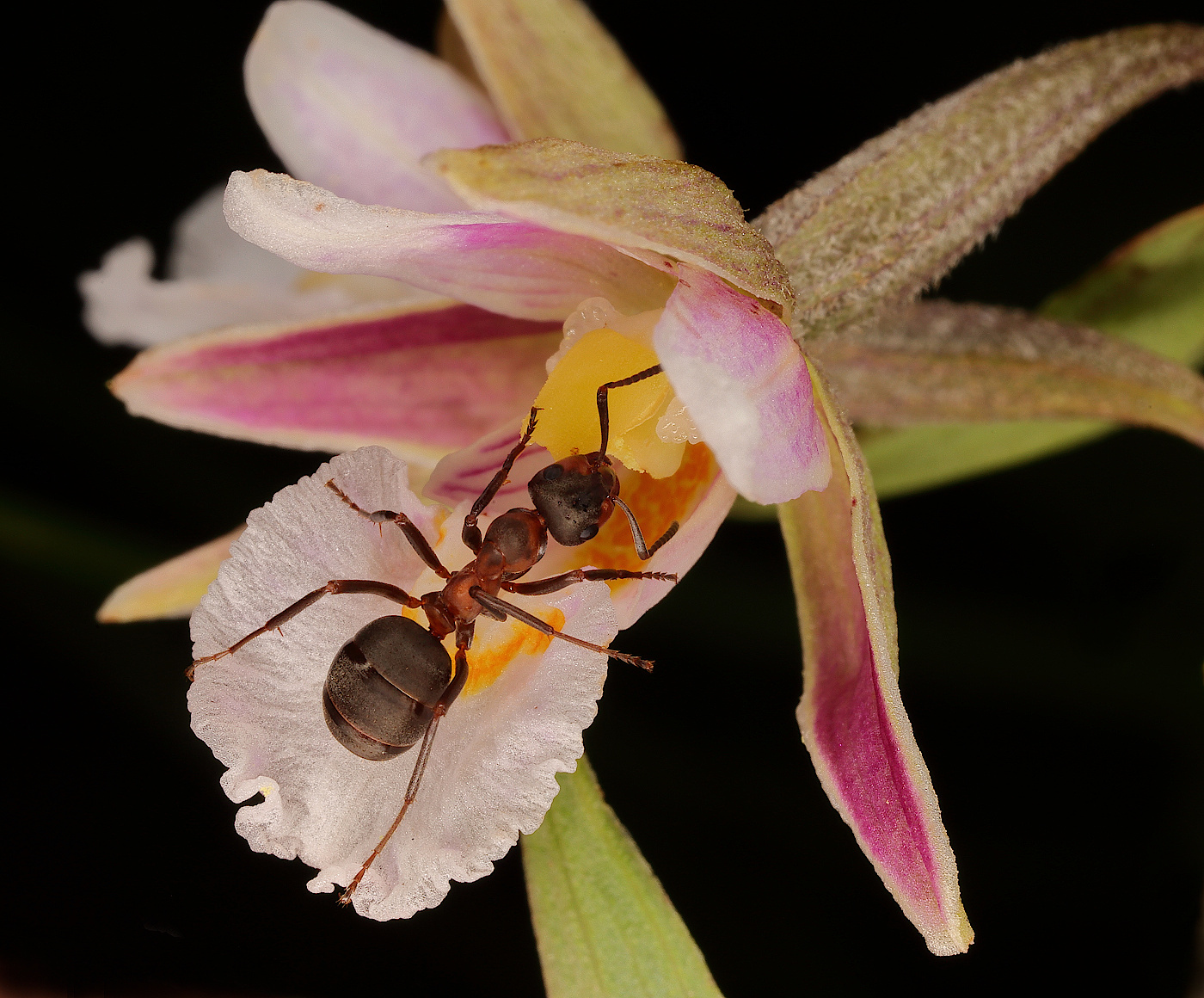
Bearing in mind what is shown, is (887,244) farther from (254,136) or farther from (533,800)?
(254,136)

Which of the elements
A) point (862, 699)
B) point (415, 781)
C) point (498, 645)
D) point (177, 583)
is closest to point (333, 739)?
point (415, 781)

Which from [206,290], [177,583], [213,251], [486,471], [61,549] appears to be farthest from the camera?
[61,549]

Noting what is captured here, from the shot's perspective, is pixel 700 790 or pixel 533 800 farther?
pixel 700 790

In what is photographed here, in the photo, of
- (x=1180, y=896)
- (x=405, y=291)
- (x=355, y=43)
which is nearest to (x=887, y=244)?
(x=405, y=291)

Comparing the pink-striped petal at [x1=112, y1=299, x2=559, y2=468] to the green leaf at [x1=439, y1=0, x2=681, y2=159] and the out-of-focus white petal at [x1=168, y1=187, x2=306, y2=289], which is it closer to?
the green leaf at [x1=439, y1=0, x2=681, y2=159]

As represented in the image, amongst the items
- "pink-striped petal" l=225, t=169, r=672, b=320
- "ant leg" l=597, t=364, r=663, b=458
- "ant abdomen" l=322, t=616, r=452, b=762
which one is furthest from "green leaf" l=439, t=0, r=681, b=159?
"ant abdomen" l=322, t=616, r=452, b=762

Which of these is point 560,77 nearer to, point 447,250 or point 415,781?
point 447,250
